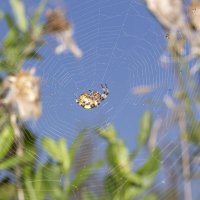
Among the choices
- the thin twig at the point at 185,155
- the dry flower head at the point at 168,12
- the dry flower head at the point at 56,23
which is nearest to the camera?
the thin twig at the point at 185,155

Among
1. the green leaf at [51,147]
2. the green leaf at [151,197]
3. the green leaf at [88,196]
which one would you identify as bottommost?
the green leaf at [151,197]

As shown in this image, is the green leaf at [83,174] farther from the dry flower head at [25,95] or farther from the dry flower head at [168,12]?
the dry flower head at [168,12]

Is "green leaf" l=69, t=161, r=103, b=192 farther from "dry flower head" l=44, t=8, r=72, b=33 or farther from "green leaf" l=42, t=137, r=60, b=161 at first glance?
"dry flower head" l=44, t=8, r=72, b=33

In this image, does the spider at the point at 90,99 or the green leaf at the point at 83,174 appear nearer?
the green leaf at the point at 83,174

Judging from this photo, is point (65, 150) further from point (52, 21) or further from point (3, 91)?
point (52, 21)

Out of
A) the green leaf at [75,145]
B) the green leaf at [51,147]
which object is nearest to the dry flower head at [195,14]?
the green leaf at [75,145]
